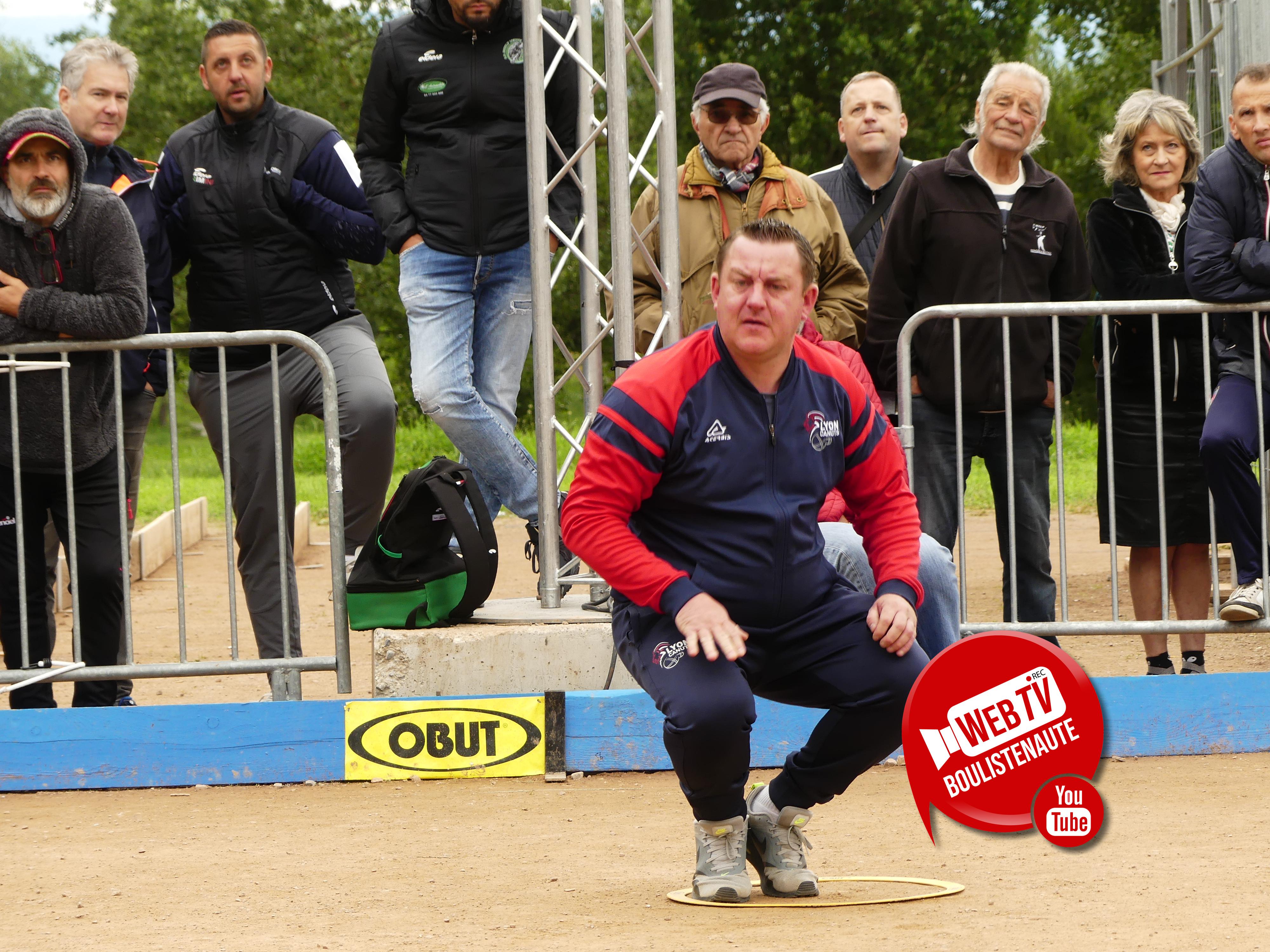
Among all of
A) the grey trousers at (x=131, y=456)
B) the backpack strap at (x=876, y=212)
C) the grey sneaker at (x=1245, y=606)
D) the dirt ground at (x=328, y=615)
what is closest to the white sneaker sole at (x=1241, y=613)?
the grey sneaker at (x=1245, y=606)

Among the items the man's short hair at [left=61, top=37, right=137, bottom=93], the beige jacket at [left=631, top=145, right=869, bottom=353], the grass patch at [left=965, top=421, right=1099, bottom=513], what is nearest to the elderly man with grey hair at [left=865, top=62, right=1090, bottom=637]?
the beige jacket at [left=631, top=145, right=869, bottom=353]

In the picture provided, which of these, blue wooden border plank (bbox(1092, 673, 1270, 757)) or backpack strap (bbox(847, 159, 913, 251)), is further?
backpack strap (bbox(847, 159, 913, 251))

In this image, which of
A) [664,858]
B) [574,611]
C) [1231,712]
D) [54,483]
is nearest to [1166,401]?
[1231,712]

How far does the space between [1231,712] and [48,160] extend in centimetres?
451

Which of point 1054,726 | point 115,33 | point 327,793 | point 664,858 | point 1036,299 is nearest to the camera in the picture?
point 1054,726

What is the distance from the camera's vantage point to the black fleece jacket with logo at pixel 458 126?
635cm

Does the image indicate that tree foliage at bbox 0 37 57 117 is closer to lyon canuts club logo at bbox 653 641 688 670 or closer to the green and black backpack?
the green and black backpack

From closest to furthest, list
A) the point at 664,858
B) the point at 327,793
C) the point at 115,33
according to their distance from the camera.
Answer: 1. the point at 664,858
2. the point at 327,793
3. the point at 115,33

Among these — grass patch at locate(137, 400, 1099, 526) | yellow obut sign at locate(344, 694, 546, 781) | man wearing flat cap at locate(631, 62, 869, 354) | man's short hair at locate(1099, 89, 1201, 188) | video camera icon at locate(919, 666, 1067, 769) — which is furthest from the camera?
grass patch at locate(137, 400, 1099, 526)

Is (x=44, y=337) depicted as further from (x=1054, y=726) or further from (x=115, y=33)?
(x=115, y=33)

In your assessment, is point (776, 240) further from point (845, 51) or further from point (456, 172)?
point (845, 51)

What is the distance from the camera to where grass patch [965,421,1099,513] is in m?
15.1

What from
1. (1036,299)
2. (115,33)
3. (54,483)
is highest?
(115,33)

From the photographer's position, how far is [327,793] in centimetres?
557
